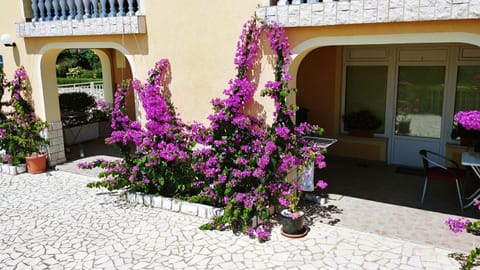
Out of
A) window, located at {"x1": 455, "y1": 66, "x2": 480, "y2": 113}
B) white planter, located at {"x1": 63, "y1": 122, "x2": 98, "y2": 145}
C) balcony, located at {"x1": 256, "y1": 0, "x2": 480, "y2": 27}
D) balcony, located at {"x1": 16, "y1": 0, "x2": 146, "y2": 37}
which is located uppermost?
balcony, located at {"x1": 16, "y1": 0, "x2": 146, "y2": 37}

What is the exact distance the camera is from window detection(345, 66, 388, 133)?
10.1 metres

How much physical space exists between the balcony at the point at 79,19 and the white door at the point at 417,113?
244 inches

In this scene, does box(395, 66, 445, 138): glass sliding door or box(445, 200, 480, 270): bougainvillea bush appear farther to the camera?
box(395, 66, 445, 138): glass sliding door

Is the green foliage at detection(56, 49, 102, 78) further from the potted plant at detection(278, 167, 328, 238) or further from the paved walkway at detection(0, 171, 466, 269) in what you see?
the potted plant at detection(278, 167, 328, 238)

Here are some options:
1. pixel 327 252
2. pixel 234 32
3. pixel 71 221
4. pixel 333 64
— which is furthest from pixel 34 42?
pixel 327 252

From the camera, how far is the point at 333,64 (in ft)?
34.3

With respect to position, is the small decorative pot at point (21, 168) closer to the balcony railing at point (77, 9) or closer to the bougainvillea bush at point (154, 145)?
the bougainvillea bush at point (154, 145)

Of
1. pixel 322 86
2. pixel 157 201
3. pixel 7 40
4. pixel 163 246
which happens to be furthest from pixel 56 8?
pixel 322 86

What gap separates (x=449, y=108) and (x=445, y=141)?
2.50ft

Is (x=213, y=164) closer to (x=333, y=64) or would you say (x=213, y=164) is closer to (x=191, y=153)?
(x=191, y=153)

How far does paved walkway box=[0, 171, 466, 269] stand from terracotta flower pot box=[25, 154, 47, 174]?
2338 mm

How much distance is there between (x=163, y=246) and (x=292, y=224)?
198 cm

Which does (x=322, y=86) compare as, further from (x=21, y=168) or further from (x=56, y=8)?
(x=21, y=168)

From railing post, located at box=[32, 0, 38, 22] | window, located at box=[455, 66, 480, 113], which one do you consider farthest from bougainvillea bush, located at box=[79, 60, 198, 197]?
window, located at box=[455, 66, 480, 113]
